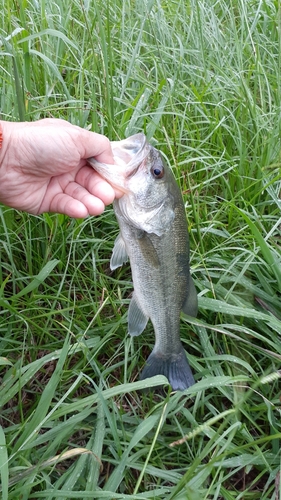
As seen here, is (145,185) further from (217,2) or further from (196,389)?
(217,2)

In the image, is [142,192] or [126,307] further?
[126,307]

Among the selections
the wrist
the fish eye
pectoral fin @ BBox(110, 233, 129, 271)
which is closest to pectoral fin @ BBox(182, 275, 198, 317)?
pectoral fin @ BBox(110, 233, 129, 271)

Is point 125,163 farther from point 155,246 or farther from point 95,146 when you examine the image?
point 155,246

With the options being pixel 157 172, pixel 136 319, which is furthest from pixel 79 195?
pixel 136 319

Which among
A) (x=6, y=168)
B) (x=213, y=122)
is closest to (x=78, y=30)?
(x=213, y=122)

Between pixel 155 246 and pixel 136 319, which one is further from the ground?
pixel 155 246

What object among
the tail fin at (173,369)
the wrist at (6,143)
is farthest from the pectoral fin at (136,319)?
the wrist at (6,143)
